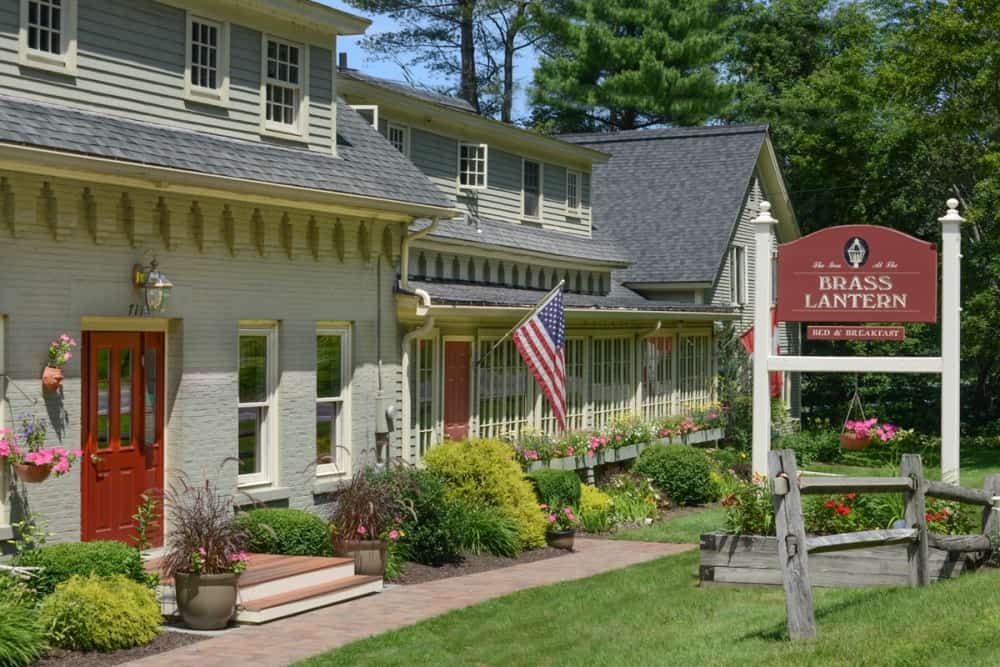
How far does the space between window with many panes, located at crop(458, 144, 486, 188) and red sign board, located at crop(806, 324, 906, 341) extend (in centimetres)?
970

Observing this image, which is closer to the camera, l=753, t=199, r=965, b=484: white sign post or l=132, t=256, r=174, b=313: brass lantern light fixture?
l=132, t=256, r=174, b=313: brass lantern light fixture

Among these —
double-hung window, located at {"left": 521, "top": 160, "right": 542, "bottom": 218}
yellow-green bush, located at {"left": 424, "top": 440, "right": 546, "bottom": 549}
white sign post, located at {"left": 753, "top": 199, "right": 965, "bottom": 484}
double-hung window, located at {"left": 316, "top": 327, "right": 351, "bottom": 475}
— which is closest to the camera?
white sign post, located at {"left": 753, "top": 199, "right": 965, "bottom": 484}

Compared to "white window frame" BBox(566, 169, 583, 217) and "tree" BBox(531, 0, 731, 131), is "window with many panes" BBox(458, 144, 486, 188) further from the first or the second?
"tree" BBox(531, 0, 731, 131)

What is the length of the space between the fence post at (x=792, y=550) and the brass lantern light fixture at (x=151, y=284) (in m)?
6.47

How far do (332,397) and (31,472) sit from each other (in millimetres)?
5042

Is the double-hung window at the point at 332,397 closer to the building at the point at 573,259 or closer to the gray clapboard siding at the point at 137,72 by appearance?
the building at the point at 573,259

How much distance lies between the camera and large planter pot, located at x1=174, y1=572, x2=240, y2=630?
1155 centimetres

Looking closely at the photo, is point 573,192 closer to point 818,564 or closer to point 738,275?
point 738,275

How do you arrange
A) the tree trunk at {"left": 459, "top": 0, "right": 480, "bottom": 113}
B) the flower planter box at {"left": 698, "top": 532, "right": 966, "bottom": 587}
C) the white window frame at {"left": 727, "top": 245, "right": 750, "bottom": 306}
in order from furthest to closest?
1. the tree trunk at {"left": 459, "top": 0, "right": 480, "bottom": 113}
2. the white window frame at {"left": 727, "top": 245, "right": 750, "bottom": 306}
3. the flower planter box at {"left": 698, "top": 532, "right": 966, "bottom": 587}

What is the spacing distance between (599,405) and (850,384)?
21.9 m

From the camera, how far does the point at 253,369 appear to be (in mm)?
14953

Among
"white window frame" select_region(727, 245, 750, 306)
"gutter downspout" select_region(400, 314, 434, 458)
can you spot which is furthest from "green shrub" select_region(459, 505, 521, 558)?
"white window frame" select_region(727, 245, 750, 306)

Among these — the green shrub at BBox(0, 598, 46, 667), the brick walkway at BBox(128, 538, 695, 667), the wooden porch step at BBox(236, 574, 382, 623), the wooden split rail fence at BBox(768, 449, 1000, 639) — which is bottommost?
the brick walkway at BBox(128, 538, 695, 667)

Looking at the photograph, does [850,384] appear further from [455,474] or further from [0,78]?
[0,78]
